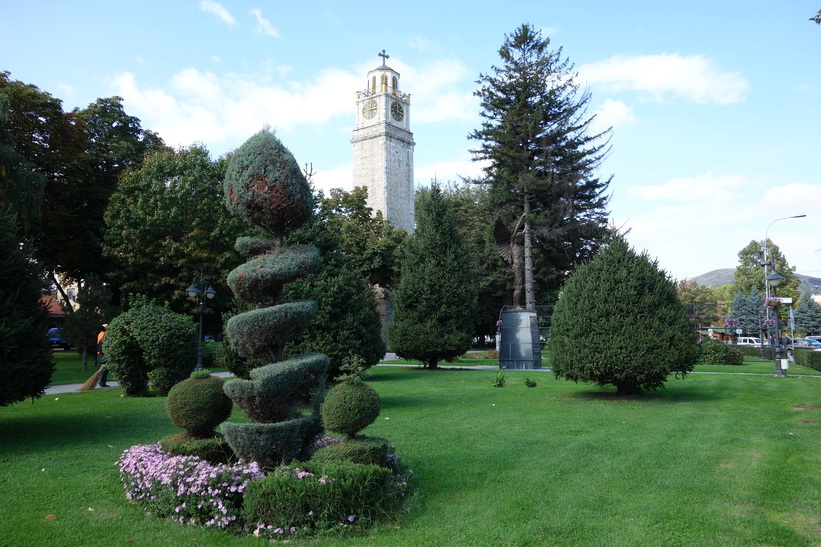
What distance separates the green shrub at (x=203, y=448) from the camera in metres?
6.91

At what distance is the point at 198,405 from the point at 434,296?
17.2 m

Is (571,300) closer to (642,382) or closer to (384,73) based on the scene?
(642,382)

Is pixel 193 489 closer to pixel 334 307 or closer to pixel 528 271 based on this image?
pixel 334 307

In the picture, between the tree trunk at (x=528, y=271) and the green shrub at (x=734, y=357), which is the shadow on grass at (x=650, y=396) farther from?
the tree trunk at (x=528, y=271)

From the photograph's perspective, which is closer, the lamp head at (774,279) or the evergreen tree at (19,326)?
the evergreen tree at (19,326)

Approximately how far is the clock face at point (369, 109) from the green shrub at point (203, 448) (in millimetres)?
55899

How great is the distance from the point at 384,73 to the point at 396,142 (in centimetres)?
861

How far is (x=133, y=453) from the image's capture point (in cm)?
713

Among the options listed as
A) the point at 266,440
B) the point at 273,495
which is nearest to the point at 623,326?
the point at 266,440

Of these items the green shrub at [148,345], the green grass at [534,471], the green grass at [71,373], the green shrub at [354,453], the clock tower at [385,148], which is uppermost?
the clock tower at [385,148]

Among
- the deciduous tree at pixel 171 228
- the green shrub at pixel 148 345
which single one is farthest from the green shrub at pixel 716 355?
the green shrub at pixel 148 345

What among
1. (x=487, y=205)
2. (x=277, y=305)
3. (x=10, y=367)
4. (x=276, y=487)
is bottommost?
(x=276, y=487)

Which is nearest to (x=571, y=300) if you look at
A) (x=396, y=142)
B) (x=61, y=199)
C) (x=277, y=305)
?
(x=277, y=305)

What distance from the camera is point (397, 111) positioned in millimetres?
61094
